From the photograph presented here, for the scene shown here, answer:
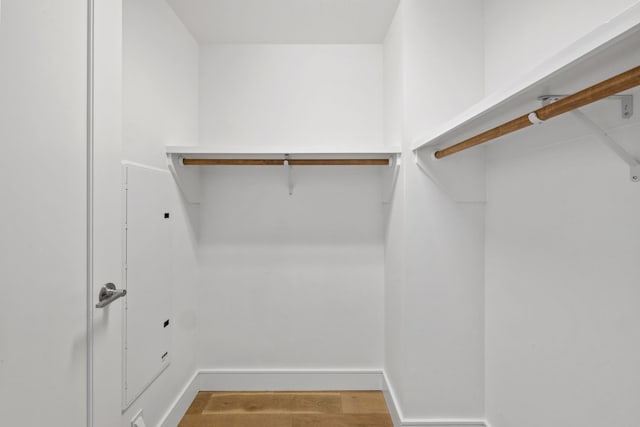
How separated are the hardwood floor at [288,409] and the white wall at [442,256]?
0.41 meters

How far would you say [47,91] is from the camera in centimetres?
83

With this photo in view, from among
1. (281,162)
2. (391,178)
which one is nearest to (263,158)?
(281,162)

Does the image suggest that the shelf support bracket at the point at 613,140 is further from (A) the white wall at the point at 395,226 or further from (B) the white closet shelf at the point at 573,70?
(A) the white wall at the point at 395,226

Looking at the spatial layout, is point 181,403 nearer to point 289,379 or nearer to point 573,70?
point 289,379

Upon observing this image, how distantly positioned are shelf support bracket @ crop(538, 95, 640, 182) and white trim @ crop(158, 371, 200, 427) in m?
2.30

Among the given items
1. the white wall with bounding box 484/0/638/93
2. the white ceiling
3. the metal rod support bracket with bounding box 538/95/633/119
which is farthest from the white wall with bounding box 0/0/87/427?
the white wall with bounding box 484/0/638/93

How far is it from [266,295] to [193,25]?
6.09 ft

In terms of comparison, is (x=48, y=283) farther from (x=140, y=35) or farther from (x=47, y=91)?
(x=140, y=35)

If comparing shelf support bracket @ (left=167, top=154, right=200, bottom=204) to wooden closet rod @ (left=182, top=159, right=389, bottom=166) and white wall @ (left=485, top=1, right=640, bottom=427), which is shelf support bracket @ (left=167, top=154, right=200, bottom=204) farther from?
white wall @ (left=485, top=1, right=640, bottom=427)

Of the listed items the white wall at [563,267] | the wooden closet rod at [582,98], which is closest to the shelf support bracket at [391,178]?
the white wall at [563,267]

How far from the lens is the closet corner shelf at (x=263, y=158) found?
203 centimetres

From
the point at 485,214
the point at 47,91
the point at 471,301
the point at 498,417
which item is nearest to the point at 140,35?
the point at 47,91

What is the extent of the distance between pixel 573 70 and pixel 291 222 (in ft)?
6.10

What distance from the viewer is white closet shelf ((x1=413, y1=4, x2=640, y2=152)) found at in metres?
0.67
